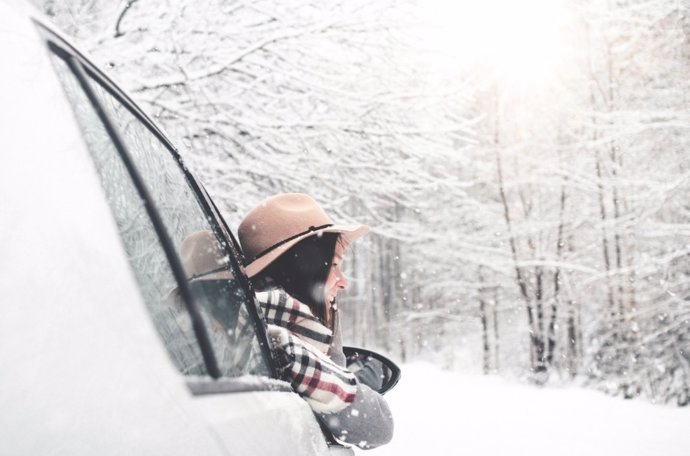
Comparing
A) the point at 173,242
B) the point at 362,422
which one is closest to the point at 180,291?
the point at 173,242

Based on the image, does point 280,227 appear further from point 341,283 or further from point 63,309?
point 63,309

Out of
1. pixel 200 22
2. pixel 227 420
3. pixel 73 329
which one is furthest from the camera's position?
pixel 200 22

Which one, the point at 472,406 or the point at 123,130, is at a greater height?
the point at 123,130

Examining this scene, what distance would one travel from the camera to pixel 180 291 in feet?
3.49

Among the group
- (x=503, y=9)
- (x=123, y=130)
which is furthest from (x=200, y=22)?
(x=503, y=9)

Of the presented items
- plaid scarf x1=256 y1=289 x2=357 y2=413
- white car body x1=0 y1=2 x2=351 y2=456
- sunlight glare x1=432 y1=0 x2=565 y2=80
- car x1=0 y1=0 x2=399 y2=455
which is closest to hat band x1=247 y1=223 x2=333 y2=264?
plaid scarf x1=256 y1=289 x2=357 y2=413

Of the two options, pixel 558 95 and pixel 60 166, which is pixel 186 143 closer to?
pixel 60 166

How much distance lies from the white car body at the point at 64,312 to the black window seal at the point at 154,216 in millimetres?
111

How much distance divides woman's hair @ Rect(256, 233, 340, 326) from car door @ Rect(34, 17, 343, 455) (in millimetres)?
591

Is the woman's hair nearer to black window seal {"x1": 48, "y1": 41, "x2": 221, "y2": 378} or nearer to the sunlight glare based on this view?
black window seal {"x1": 48, "y1": 41, "x2": 221, "y2": 378}

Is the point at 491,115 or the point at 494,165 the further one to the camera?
the point at 491,115

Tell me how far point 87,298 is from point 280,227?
1511 millimetres

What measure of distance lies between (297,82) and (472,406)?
21.3 feet

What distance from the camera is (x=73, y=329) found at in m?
0.62
